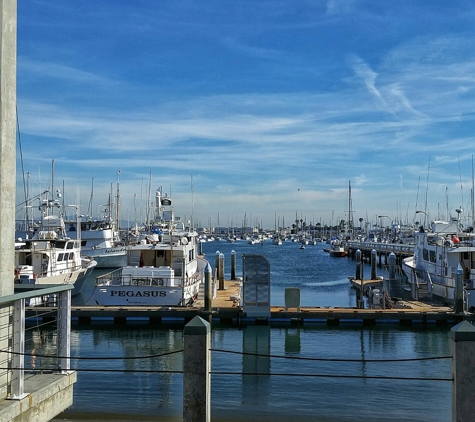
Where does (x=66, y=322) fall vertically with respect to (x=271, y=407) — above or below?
above

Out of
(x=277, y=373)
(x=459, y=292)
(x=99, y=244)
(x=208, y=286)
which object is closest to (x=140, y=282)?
(x=208, y=286)

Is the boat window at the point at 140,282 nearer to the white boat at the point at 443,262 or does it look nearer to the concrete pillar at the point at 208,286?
the concrete pillar at the point at 208,286

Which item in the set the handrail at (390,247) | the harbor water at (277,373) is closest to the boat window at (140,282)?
the harbor water at (277,373)

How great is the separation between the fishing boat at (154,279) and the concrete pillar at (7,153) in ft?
63.9

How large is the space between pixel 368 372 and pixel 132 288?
43.2 ft

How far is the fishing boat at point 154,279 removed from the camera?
89.0 ft

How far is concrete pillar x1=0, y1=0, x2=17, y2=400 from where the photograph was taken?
24.0ft

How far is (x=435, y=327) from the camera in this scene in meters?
25.0

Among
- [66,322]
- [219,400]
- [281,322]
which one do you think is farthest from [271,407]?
[281,322]

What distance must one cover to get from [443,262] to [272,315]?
1329 centimetres

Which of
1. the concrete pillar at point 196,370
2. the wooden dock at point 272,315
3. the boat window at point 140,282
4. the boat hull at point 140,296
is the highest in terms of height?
the concrete pillar at point 196,370

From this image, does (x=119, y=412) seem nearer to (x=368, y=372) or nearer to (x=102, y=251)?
(x=368, y=372)

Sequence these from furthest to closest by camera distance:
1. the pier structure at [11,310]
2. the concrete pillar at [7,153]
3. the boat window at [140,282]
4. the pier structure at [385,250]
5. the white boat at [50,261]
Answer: the pier structure at [385,250]
the white boat at [50,261]
the boat window at [140,282]
the concrete pillar at [7,153]
the pier structure at [11,310]

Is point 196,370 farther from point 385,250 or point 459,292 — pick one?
point 385,250
